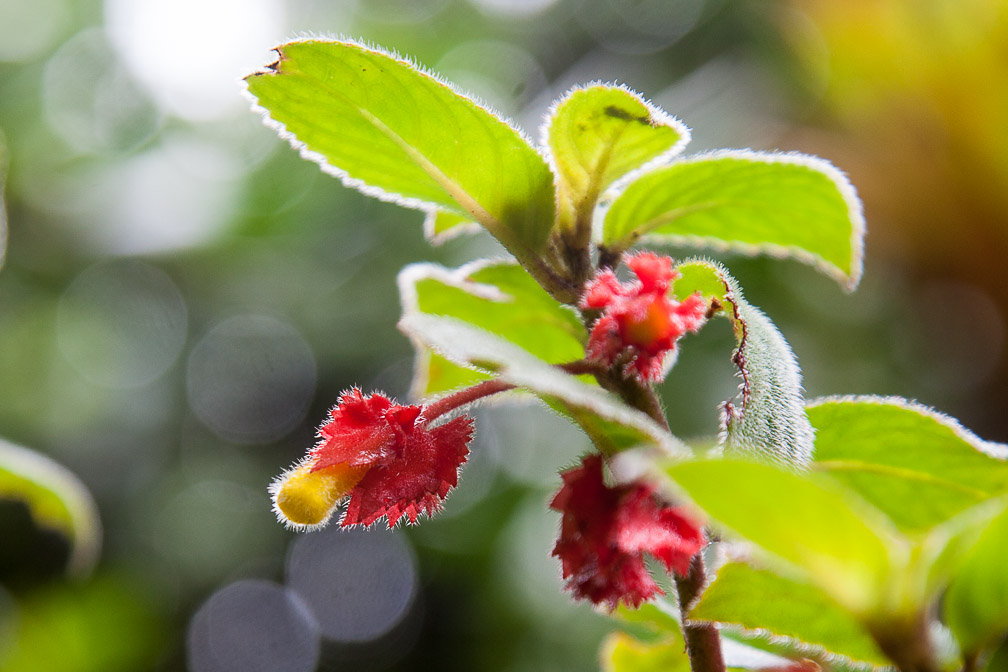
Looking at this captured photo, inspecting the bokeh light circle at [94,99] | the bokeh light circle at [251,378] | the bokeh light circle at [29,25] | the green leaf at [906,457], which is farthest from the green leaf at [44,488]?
the bokeh light circle at [29,25]

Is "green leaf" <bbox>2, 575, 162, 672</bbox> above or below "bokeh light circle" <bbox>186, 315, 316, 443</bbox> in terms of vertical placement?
below

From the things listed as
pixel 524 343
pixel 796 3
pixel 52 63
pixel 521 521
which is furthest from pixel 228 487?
pixel 796 3

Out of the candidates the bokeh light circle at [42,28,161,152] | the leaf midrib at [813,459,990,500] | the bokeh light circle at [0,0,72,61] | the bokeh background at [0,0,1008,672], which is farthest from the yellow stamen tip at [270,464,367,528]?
the bokeh light circle at [0,0,72,61]

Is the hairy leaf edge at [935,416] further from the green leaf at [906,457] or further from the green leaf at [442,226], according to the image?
the green leaf at [442,226]

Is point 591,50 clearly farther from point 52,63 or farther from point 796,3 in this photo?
point 52,63

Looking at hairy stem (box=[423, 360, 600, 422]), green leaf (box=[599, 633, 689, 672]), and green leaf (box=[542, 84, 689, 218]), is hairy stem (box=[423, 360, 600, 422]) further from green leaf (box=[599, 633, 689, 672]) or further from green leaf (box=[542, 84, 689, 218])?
green leaf (box=[599, 633, 689, 672])
